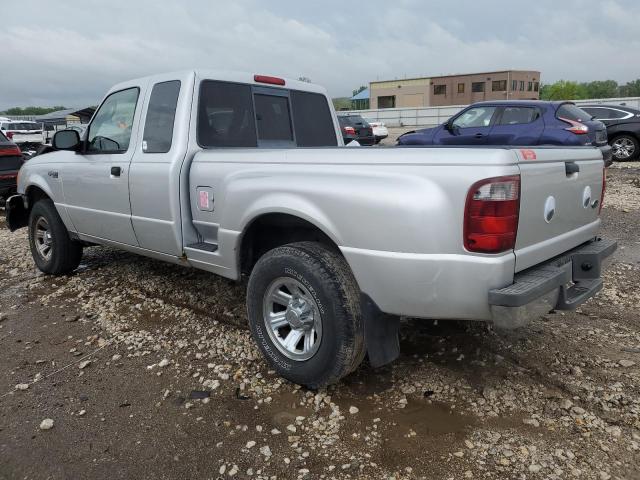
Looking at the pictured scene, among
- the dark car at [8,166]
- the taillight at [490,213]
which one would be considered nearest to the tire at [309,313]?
the taillight at [490,213]

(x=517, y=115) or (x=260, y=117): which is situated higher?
(x=260, y=117)

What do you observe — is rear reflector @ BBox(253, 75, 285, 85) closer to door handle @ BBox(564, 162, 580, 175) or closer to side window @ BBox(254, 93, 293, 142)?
side window @ BBox(254, 93, 293, 142)

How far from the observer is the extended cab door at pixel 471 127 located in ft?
34.9

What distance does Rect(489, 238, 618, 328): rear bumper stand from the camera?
7.90 feet

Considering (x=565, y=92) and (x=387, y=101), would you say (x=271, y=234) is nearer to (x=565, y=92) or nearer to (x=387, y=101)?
(x=387, y=101)

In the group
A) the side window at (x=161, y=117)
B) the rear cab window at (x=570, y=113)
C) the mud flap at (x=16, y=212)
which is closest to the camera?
the side window at (x=161, y=117)

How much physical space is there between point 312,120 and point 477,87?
58.9 metres

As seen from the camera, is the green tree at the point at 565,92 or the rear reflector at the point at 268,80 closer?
the rear reflector at the point at 268,80

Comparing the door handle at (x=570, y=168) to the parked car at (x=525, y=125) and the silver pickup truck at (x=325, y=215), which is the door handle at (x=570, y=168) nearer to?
the silver pickup truck at (x=325, y=215)

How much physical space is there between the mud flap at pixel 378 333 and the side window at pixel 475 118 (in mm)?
8854

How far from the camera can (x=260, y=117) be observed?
4348 mm

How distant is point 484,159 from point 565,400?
156 cm

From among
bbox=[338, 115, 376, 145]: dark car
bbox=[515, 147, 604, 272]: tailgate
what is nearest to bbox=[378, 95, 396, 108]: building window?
bbox=[338, 115, 376, 145]: dark car

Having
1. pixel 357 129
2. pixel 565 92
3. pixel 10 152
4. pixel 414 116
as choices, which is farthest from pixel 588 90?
pixel 10 152
